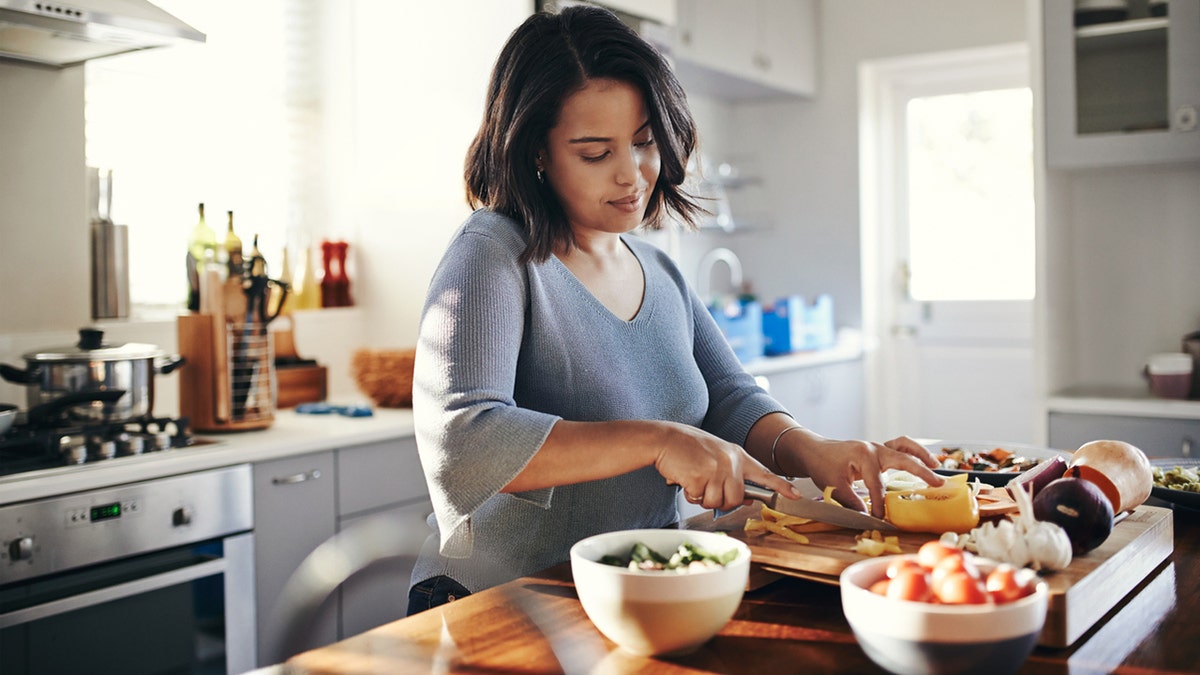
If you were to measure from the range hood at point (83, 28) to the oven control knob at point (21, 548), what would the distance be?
3.18 ft

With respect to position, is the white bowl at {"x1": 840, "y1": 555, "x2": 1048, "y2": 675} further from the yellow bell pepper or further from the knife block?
the knife block

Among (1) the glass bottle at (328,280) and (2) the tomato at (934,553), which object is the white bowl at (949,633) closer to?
(2) the tomato at (934,553)

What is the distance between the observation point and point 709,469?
113 cm

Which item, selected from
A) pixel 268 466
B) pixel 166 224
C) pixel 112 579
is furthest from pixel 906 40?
pixel 112 579

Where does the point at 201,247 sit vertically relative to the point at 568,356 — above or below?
above

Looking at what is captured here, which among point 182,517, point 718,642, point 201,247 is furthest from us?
point 201,247

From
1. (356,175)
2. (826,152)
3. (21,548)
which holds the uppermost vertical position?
(826,152)

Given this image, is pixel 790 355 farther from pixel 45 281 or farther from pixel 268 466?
pixel 45 281

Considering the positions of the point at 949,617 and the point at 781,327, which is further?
the point at 781,327

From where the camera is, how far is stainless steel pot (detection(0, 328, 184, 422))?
2.08 m

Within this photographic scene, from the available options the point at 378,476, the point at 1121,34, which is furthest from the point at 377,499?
the point at 1121,34

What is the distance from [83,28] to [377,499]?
1196 millimetres

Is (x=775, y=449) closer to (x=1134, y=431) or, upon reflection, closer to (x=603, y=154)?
(x=603, y=154)

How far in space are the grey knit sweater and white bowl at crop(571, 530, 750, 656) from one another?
262mm
